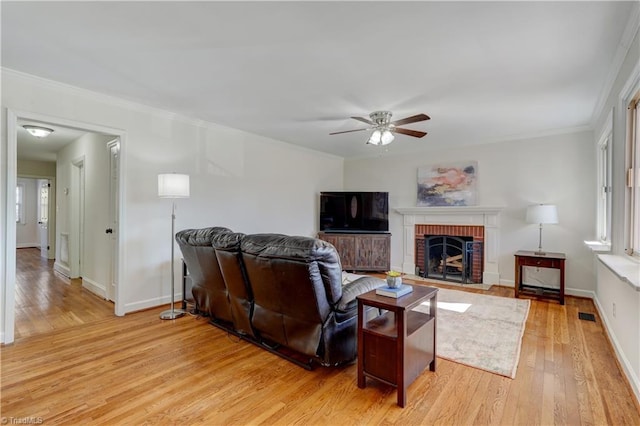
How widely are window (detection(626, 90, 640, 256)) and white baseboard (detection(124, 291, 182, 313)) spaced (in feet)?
15.5

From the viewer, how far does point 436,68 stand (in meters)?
2.72

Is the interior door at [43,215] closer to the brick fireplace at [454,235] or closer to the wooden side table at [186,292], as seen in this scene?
the wooden side table at [186,292]

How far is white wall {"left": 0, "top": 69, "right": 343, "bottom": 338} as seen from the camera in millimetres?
3170

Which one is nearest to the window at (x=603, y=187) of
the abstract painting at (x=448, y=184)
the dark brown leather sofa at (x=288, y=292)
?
the abstract painting at (x=448, y=184)

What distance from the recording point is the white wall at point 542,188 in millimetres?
4445

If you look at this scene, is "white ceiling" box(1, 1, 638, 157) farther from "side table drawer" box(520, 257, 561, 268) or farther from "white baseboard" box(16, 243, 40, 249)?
"white baseboard" box(16, 243, 40, 249)

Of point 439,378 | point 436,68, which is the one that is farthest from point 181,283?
point 436,68

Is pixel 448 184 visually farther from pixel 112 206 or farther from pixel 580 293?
pixel 112 206

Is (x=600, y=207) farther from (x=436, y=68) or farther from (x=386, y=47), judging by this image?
(x=386, y=47)

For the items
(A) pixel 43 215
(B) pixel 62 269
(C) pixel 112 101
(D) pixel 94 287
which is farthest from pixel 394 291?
(A) pixel 43 215

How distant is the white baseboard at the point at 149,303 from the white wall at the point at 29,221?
873 centimetres

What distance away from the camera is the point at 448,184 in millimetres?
5668

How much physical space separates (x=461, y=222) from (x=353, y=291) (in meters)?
3.84

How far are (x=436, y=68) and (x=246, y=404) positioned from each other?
298 cm
